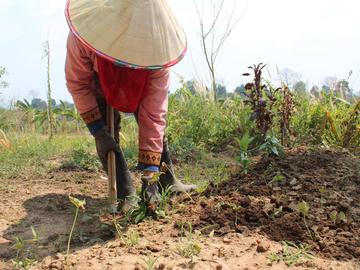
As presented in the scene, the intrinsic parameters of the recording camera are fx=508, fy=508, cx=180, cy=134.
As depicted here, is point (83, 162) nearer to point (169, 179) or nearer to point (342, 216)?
point (169, 179)

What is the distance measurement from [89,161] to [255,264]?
7.30ft

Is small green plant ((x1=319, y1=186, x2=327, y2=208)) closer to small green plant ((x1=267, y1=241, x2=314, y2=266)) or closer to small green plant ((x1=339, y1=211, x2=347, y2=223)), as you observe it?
small green plant ((x1=339, y1=211, x2=347, y2=223))

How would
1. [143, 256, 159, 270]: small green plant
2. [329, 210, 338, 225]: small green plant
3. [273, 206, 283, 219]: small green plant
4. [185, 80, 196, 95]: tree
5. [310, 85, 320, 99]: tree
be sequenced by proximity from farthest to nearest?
[185, 80, 196, 95]: tree
[310, 85, 320, 99]: tree
[273, 206, 283, 219]: small green plant
[329, 210, 338, 225]: small green plant
[143, 256, 159, 270]: small green plant

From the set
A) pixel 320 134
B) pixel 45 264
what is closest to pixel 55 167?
pixel 45 264

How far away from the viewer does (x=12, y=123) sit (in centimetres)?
727

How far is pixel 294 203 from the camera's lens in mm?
2666

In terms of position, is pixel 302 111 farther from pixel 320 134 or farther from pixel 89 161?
pixel 89 161

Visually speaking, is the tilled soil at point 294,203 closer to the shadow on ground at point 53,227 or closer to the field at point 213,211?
the field at point 213,211

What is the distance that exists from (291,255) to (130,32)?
3.94 feet

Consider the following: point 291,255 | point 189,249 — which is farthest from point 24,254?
point 291,255

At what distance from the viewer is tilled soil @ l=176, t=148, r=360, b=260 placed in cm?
237

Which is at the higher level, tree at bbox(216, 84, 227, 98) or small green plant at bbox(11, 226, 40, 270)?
tree at bbox(216, 84, 227, 98)

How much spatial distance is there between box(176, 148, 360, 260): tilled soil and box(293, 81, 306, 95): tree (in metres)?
2.15

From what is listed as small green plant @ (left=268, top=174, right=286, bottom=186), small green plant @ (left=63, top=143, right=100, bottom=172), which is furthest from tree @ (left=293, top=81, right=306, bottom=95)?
small green plant @ (left=268, top=174, right=286, bottom=186)
